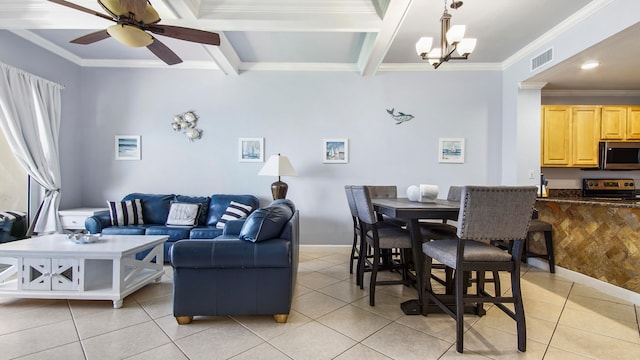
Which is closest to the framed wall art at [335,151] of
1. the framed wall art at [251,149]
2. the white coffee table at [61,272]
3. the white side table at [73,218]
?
the framed wall art at [251,149]

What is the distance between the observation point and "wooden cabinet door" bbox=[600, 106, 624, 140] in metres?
4.05

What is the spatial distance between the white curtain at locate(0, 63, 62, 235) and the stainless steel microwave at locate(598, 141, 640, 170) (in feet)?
24.6

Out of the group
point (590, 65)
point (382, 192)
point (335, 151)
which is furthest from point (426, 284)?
point (590, 65)

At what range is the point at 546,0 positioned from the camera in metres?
2.69

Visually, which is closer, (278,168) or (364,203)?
(364,203)

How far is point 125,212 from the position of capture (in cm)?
368

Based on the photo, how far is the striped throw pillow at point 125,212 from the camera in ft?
11.9

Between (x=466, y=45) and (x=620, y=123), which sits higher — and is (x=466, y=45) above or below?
above

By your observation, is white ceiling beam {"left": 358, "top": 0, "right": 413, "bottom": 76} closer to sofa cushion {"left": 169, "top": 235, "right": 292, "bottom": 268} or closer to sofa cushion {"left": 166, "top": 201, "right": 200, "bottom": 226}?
sofa cushion {"left": 169, "top": 235, "right": 292, "bottom": 268}

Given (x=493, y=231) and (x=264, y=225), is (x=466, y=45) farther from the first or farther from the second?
(x=264, y=225)

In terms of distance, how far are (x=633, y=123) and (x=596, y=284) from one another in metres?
2.80

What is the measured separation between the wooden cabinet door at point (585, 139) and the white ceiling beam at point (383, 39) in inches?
118

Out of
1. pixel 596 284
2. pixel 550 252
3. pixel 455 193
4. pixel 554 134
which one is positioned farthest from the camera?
pixel 554 134

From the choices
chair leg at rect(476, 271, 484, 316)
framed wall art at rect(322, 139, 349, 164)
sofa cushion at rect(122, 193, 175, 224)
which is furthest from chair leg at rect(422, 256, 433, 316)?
sofa cushion at rect(122, 193, 175, 224)
